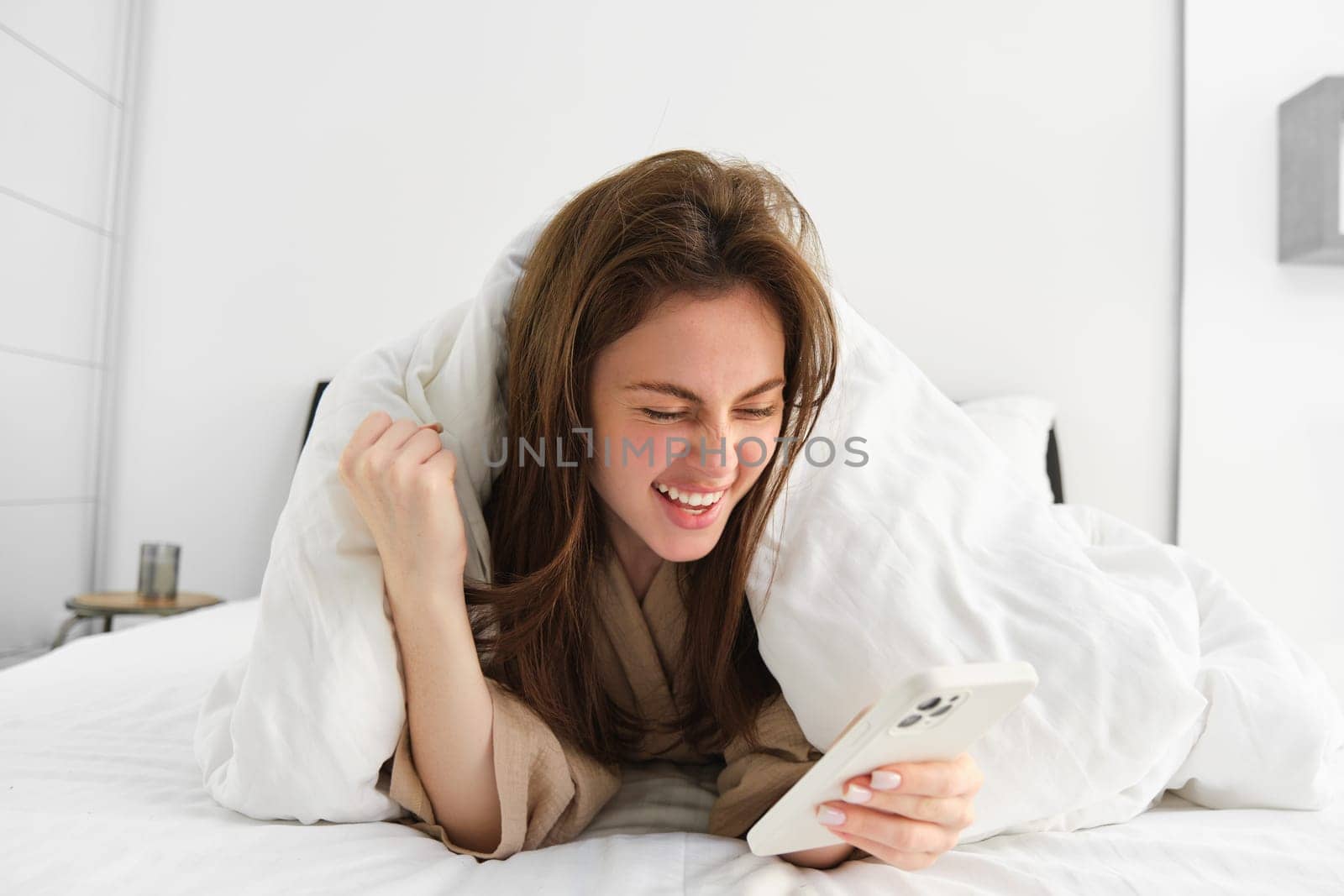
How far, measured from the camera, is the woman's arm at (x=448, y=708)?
0.87 metres

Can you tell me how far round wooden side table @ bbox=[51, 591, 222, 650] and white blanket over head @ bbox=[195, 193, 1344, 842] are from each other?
1.35m

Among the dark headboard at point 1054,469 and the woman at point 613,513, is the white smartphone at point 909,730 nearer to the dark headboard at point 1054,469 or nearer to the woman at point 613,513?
the woman at point 613,513

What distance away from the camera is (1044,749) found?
2.65ft

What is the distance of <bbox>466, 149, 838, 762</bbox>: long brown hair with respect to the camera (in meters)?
0.94

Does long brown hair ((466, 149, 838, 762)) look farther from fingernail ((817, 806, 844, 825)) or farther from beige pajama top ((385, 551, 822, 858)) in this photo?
fingernail ((817, 806, 844, 825))

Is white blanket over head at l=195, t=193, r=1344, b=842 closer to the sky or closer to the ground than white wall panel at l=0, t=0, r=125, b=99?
closer to the ground

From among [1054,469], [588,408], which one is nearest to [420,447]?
[588,408]

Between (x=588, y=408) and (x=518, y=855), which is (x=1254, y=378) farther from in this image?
(x=518, y=855)

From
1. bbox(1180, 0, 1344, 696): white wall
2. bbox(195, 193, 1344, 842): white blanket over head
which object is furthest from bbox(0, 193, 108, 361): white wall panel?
bbox(1180, 0, 1344, 696): white wall

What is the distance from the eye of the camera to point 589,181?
8.24ft

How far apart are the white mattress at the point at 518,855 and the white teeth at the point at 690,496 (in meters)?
0.30

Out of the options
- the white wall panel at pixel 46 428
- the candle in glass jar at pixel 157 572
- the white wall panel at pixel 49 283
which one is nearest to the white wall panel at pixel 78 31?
the white wall panel at pixel 49 283

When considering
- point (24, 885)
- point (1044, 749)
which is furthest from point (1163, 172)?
point (24, 885)

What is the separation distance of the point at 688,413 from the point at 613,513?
224 mm
